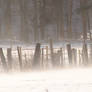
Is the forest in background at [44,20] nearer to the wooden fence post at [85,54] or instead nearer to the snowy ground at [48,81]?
the wooden fence post at [85,54]

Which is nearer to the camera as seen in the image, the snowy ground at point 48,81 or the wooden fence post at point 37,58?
the snowy ground at point 48,81

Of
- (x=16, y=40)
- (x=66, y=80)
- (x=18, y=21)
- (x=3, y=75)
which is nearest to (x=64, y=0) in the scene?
(x=18, y=21)

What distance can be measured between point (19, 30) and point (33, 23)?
163 millimetres

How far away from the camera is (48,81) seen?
183 centimetres

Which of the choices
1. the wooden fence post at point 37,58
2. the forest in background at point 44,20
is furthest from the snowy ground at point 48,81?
the forest in background at point 44,20

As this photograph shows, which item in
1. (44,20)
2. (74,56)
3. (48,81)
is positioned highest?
→ (44,20)

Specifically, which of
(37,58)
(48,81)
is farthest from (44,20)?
(48,81)

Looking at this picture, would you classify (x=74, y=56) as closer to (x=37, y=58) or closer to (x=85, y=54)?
(x=85, y=54)

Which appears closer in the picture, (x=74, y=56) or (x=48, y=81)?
(x=48, y=81)

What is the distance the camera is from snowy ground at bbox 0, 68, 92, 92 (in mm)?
1757

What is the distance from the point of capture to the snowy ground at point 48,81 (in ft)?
5.76

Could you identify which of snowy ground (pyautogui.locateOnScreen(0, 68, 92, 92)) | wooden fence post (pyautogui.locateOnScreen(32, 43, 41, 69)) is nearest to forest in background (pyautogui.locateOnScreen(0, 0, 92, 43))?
wooden fence post (pyautogui.locateOnScreen(32, 43, 41, 69))

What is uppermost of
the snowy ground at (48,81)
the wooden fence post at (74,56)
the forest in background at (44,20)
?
the forest in background at (44,20)

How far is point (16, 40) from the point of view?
1.91m
